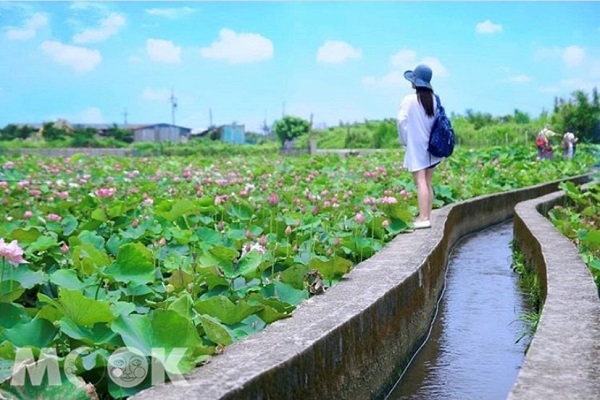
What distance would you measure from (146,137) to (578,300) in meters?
57.3

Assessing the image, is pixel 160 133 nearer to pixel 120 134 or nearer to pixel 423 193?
pixel 120 134

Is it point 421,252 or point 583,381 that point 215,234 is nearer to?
point 421,252

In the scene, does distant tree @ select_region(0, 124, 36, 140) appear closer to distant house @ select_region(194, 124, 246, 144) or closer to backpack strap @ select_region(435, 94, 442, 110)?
distant house @ select_region(194, 124, 246, 144)

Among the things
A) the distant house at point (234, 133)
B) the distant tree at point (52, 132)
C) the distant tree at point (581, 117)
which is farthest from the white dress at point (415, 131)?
the distant house at point (234, 133)

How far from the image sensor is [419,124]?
5980mm

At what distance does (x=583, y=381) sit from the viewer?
2.43 metres

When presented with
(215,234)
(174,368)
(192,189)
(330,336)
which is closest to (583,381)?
(330,336)

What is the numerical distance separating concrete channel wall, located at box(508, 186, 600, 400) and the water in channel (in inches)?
12.2

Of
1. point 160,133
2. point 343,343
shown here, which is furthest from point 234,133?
point 343,343

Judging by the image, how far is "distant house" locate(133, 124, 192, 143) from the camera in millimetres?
57531

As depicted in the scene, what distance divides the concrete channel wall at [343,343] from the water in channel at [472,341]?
0.09m

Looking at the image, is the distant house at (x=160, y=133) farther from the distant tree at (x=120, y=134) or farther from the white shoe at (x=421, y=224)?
the white shoe at (x=421, y=224)

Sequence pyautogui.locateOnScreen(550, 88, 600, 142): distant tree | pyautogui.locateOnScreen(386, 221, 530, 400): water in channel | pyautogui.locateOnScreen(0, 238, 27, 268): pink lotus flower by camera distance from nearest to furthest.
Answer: pyautogui.locateOnScreen(0, 238, 27, 268): pink lotus flower < pyautogui.locateOnScreen(386, 221, 530, 400): water in channel < pyautogui.locateOnScreen(550, 88, 600, 142): distant tree

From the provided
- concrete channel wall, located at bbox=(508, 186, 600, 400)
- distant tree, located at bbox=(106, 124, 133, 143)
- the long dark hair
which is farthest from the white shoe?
distant tree, located at bbox=(106, 124, 133, 143)
